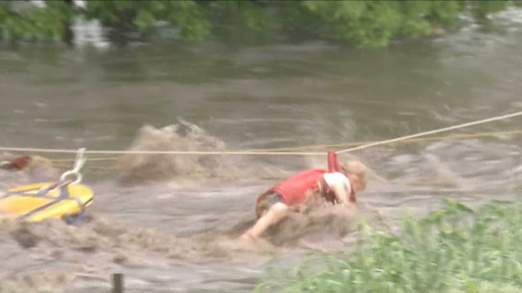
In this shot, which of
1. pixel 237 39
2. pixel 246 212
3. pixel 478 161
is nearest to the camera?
pixel 246 212

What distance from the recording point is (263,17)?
18203mm

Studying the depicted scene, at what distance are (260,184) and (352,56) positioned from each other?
24.5 ft

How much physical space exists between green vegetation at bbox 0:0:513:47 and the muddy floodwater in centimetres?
40

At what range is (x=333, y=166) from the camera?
28.3 feet

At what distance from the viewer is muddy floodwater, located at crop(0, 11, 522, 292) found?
25.3ft

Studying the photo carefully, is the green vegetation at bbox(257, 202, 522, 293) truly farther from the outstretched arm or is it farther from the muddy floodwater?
the outstretched arm

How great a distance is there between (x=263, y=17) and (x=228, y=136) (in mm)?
5998

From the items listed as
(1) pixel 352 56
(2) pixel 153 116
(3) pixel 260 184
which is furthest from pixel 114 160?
(1) pixel 352 56

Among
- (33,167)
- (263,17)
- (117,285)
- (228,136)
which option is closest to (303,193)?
(117,285)

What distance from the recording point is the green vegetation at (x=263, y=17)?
1656cm

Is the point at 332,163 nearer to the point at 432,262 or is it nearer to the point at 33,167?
the point at 33,167

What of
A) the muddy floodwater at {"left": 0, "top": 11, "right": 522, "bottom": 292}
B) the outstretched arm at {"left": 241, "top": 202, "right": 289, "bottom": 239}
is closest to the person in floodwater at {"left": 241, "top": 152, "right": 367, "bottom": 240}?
the outstretched arm at {"left": 241, "top": 202, "right": 289, "bottom": 239}

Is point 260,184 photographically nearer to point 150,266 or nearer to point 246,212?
point 246,212

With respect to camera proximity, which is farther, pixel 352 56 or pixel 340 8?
pixel 352 56
